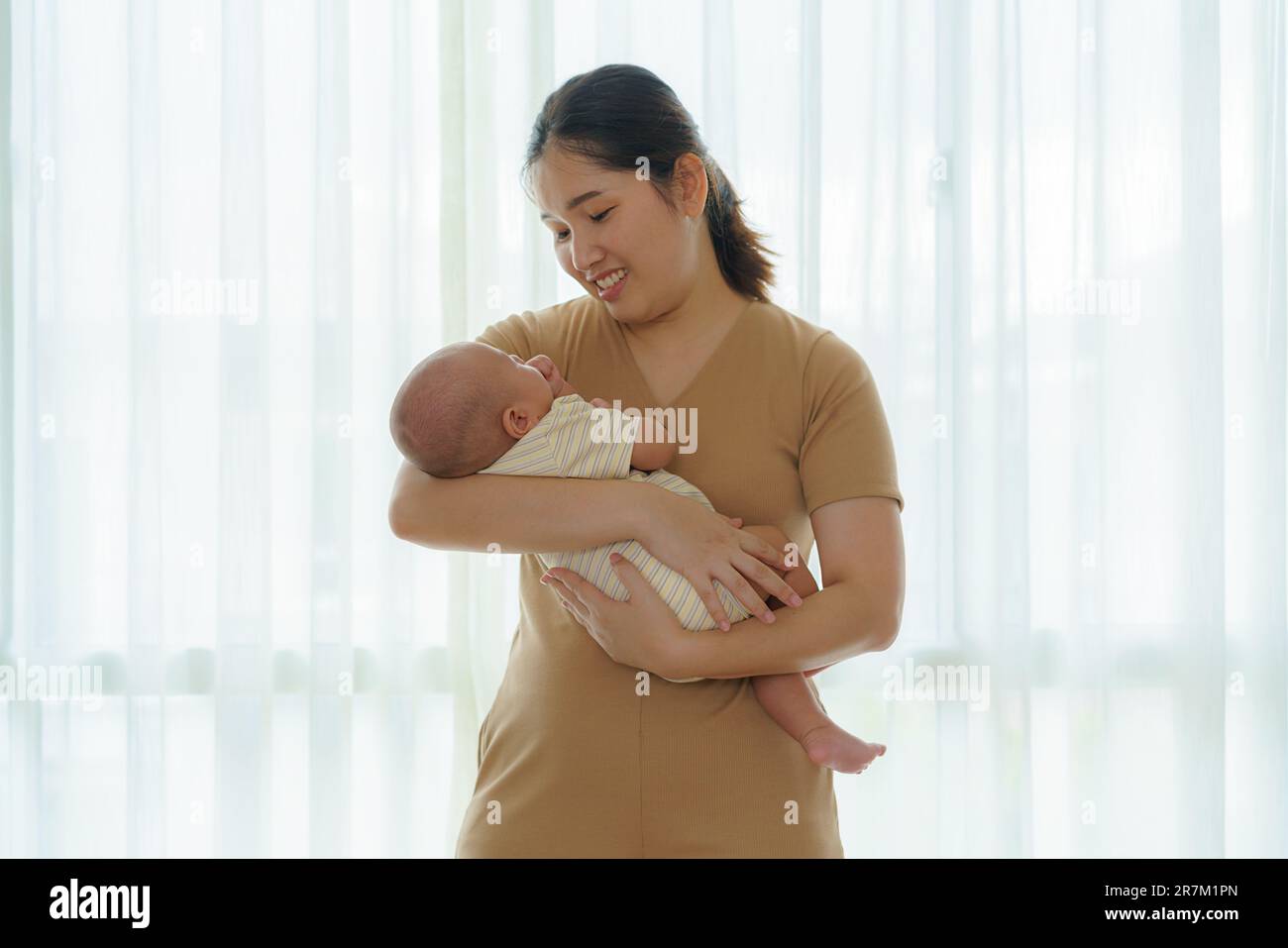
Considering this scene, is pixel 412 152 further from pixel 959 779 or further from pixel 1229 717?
pixel 1229 717

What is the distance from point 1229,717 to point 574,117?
2.18 m

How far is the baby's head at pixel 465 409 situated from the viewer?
1.25 metres

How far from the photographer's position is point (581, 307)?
1.43 meters

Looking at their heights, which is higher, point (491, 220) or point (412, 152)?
point (412, 152)

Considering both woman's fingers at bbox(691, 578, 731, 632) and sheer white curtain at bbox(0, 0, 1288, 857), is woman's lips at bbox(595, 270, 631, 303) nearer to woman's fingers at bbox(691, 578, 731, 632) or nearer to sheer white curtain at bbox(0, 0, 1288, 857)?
woman's fingers at bbox(691, 578, 731, 632)

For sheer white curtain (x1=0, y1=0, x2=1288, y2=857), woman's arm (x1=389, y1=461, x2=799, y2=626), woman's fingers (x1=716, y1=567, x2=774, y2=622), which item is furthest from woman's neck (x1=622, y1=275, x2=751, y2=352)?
sheer white curtain (x1=0, y1=0, x2=1288, y2=857)

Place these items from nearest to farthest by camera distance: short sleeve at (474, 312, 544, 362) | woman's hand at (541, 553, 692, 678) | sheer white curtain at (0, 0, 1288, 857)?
woman's hand at (541, 553, 692, 678), short sleeve at (474, 312, 544, 362), sheer white curtain at (0, 0, 1288, 857)

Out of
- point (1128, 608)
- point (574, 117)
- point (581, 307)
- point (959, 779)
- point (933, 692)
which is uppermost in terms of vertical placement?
point (574, 117)

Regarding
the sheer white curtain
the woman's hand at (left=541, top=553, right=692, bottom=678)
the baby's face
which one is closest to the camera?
the woman's hand at (left=541, top=553, right=692, bottom=678)

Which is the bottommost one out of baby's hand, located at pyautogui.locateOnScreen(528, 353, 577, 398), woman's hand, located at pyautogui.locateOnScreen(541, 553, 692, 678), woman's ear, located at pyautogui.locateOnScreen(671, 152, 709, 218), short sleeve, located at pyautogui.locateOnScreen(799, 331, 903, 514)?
woman's hand, located at pyautogui.locateOnScreen(541, 553, 692, 678)

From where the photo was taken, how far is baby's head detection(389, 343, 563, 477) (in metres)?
1.25

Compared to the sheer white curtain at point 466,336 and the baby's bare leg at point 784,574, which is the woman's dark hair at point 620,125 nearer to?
the baby's bare leg at point 784,574

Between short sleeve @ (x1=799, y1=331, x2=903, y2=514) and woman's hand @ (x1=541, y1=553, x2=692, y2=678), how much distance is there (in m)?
0.25
